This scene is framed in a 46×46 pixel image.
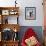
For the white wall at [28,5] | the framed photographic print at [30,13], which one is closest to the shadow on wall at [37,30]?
the white wall at [28,5]

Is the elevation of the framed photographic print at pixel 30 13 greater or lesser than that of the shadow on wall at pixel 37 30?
greater

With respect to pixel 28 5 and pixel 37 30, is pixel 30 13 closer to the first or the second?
pixel 28 5

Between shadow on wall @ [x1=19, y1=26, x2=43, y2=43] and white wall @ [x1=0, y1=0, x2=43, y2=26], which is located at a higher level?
white wall @ [x1=0, y1=0, x2=43, y2=26]

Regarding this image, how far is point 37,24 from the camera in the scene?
227 inches

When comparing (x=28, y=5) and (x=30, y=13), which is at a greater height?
(x=28, y=5)

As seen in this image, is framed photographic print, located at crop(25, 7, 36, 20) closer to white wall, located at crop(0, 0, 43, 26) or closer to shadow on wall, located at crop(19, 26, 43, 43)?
white wall, located at crop(0, 0, 43, 26)

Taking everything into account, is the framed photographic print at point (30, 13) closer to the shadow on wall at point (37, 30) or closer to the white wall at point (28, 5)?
the white wall at point (28, 5)

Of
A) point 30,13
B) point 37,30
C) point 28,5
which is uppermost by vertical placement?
point 28,5

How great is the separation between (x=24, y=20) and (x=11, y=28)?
1.80 feet

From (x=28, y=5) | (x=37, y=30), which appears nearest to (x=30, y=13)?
(x=28, y=5)

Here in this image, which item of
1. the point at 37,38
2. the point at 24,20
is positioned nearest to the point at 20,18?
the point at 24,20

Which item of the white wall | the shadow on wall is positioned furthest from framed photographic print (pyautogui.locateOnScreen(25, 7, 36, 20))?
the shadow on wall

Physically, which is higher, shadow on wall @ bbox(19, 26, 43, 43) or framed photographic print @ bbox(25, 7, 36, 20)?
framed photographic print @ bbox(25, 7, 36, 20)

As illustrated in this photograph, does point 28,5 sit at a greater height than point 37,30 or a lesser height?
greater
